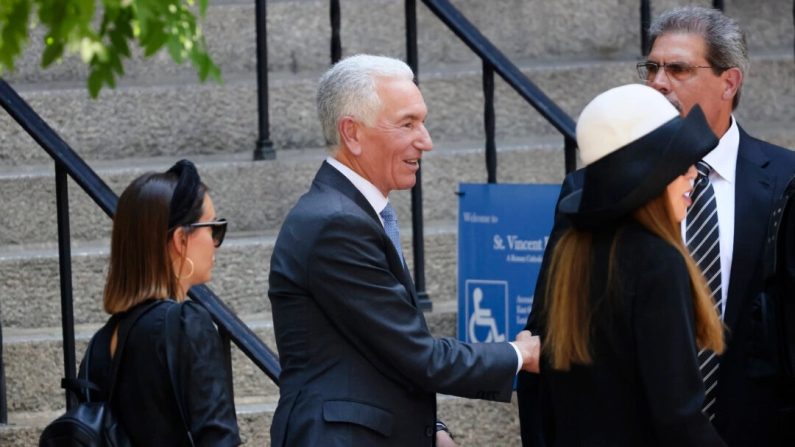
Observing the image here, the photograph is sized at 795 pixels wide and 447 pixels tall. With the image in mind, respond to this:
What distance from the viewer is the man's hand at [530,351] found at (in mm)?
3951

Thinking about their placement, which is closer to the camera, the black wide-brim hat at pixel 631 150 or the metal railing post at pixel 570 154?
the black wide-brim hat at pixel 631 150

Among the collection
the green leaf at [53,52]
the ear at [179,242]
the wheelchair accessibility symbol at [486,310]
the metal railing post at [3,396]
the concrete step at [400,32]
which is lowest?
the metal railing post at [3,396]

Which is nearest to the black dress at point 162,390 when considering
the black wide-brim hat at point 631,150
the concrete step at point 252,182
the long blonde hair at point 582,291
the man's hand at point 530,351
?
the man's hand at point 530,351

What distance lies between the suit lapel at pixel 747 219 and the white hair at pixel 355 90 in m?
1.03

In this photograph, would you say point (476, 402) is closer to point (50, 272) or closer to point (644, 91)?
point (50, 272)

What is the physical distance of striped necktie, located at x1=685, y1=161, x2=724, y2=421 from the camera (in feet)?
14.0

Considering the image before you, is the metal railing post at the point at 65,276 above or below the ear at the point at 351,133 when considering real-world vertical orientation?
below

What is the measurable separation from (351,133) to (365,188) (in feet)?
0.49

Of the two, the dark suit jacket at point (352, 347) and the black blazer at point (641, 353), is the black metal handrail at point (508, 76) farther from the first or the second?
the black blazer at point (641, 353)

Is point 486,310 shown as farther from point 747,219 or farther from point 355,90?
point 355,90

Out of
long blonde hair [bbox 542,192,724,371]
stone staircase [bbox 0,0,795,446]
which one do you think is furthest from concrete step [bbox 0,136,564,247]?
long blonde hair [bbox 542,192,724,371]

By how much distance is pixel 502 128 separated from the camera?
6883 millimetres

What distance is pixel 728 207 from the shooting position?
4395mm

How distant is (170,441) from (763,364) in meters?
1.59
